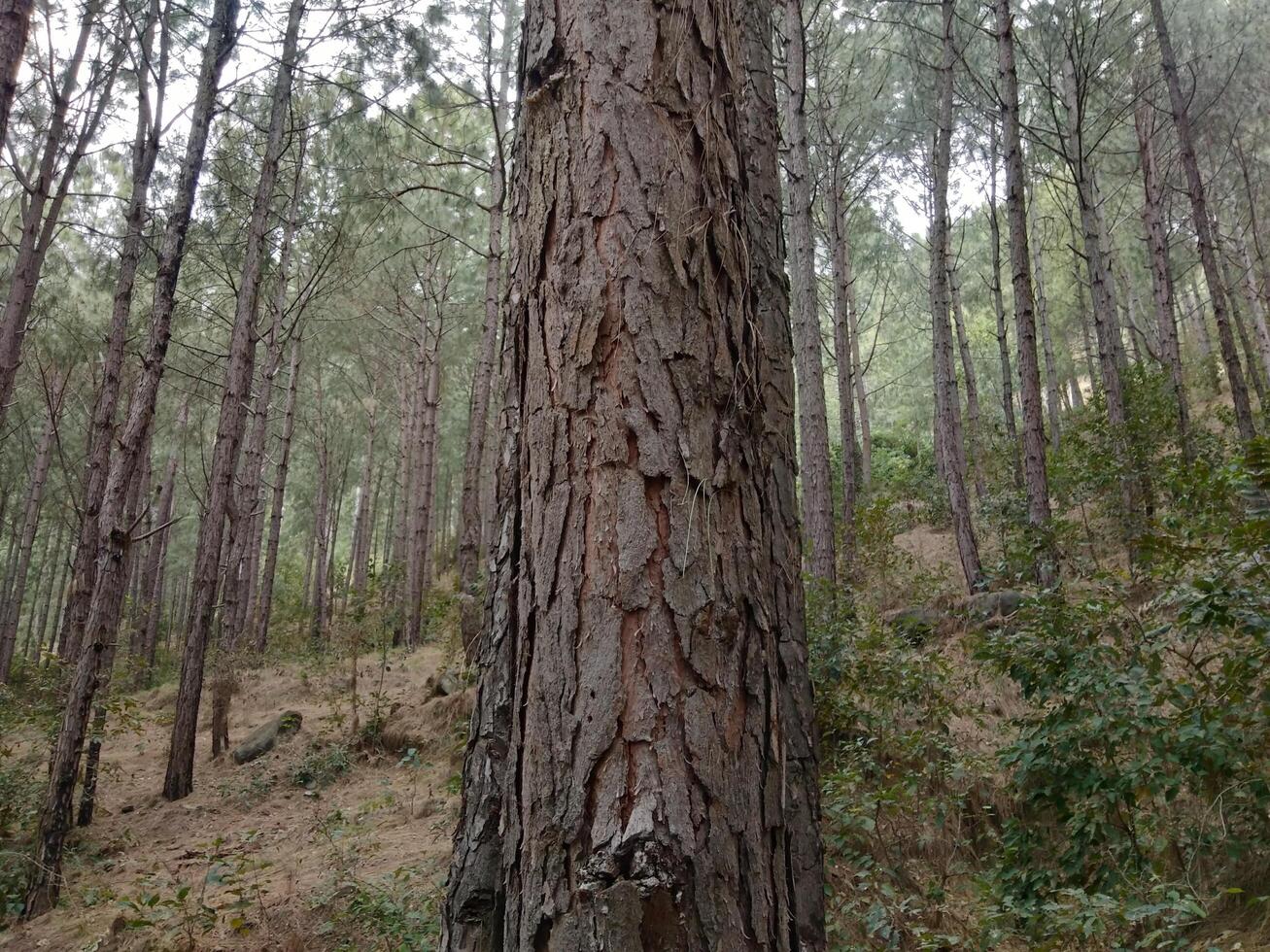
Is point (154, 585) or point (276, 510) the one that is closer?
point (276, 510)

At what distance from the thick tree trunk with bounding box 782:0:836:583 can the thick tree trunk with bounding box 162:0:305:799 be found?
190 inches

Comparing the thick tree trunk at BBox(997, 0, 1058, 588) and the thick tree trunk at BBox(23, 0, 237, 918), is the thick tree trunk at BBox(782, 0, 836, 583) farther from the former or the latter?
the thick tree trunk at BBox(23, 0, 237, 918)

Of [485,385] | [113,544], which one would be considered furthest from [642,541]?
[485,385]

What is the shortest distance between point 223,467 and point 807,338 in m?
5.89

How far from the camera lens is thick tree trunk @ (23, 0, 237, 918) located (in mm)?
5051

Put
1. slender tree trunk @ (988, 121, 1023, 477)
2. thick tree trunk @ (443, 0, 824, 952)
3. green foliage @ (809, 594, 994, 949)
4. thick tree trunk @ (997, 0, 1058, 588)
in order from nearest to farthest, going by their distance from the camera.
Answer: thick tree trunk @ (443, 0, 824, 952), green foliage @ (809, 594, 994, 949), thick tree trunk @ (997, 0, 1058, 588), slender tree trunk @ (988, 121, 1023, 477)

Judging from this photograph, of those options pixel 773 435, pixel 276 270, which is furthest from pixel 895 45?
pixel 773 435

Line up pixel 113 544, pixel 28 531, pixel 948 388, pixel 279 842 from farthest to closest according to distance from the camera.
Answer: pixel 28 531 < pixel 948 388 < pixel 279 842 < pixel 113 544

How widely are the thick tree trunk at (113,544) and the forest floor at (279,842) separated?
0.32 meters

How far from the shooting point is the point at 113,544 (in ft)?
17.8

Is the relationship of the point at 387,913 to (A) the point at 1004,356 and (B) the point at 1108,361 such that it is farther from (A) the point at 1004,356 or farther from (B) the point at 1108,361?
(A) the point at 1004,356

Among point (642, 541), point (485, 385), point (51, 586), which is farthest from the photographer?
point (51, 586)

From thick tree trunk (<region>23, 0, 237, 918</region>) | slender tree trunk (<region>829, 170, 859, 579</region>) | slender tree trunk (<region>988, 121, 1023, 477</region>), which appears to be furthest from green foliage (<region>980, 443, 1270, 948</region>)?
slender tree trunk (<region>988, 121, 1023, 477</region>)

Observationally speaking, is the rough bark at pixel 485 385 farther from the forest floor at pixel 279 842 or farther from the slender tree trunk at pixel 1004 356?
the slender tree trunk at pixel 1004 356
